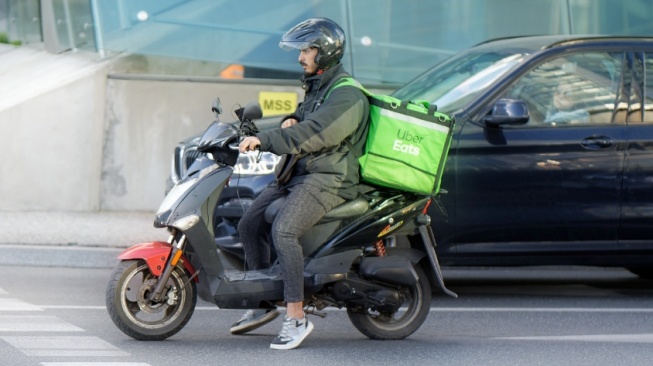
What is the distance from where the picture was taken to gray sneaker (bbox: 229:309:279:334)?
305 inches

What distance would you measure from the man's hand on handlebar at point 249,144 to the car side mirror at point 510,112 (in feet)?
7.89

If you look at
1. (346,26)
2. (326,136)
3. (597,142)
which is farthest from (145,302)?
(346,26)

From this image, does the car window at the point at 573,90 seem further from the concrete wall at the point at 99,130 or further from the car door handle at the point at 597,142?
the concrete wall at the point at 99,130

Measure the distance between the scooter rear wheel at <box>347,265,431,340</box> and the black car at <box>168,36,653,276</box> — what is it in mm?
1395

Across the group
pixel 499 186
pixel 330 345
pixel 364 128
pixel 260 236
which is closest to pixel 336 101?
pixel 364 128

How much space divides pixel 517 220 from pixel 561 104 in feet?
2.91

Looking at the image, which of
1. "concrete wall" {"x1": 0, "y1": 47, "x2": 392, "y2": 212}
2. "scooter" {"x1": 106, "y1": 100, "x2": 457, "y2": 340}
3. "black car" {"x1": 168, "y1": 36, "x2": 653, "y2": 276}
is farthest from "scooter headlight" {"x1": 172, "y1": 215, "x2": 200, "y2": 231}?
"concrete wall" {"x1": 0, "y1": 47, "x2": 392, "y2": 212}

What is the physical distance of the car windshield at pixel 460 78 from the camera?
371 inches

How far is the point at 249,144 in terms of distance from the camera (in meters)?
7.05

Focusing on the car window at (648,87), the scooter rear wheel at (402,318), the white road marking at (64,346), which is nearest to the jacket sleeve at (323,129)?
the scooter rear wheel at (402,318)

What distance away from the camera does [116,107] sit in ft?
44.1

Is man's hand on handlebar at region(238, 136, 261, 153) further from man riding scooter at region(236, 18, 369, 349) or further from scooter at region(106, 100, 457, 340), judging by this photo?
scooter at region(106, 100, 457, 340)

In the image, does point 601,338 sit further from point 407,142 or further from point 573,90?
point 573,90

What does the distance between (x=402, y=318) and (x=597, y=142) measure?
91.1 inches
